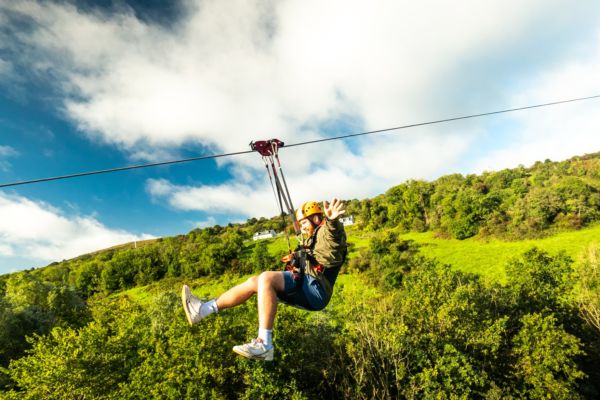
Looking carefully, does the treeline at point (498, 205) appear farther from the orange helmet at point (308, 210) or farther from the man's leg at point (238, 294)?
the man's leg at point (238, 294)

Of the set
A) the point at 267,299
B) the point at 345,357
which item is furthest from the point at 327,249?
the point at 345,357

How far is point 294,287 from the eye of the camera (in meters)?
4.02

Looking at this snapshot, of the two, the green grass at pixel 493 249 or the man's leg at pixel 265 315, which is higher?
the man's leg at pixel 265 315

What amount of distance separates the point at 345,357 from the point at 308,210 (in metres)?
19.9

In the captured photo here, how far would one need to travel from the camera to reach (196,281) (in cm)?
7181

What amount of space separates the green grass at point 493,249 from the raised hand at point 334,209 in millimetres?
43379

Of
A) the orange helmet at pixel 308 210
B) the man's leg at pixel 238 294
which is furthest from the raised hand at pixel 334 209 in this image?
the man's leg at pixel 238 294

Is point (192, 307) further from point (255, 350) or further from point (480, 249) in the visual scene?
point (480, 249)

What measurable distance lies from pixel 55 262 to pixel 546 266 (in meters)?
130

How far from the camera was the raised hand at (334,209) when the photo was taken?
377 cm

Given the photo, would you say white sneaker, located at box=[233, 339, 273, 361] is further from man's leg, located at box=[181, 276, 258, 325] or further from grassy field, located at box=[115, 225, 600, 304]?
grassy field, located at box=[115, 225, 600, 304]

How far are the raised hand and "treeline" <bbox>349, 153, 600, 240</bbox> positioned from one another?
60.0 metres

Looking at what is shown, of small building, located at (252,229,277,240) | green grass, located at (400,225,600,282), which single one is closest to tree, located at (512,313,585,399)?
green grass, located at (400,225,600,282)

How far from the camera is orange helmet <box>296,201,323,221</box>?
4.50m
